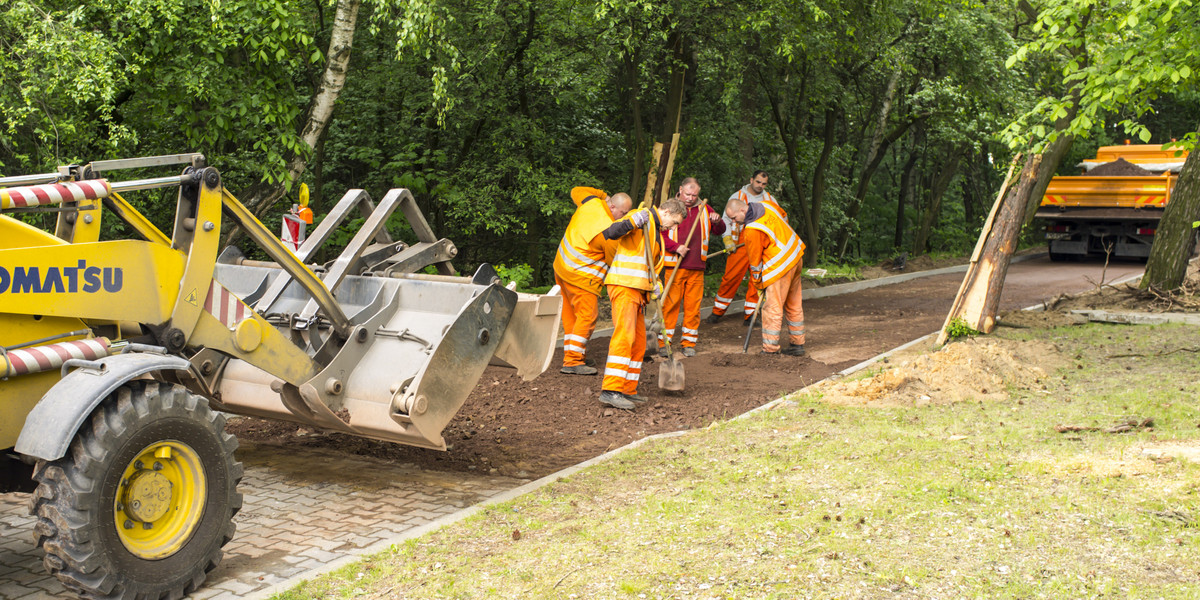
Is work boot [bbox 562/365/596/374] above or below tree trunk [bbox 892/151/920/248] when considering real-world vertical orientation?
below

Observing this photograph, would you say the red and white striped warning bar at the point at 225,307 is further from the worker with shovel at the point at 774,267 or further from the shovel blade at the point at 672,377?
the worker with shovel at the point at 774,267

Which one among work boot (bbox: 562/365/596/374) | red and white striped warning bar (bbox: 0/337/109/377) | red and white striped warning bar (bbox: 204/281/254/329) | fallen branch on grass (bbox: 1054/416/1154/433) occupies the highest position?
red and white striped warning bar (bbox: 204/281/254/329)

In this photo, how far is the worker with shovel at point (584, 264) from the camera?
8.52 m

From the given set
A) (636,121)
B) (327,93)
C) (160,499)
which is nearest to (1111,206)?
(636,121)

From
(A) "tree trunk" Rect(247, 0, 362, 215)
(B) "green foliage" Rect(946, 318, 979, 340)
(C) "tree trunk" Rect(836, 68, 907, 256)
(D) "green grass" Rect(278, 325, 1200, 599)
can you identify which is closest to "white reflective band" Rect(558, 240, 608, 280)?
(D) "green grass" Rect(278, 325, 1200, 599)

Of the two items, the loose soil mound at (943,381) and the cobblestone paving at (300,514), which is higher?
the loose soil mound at (943,381)

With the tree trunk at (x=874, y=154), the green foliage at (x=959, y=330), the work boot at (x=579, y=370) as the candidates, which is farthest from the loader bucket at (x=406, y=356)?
the tree trunk at (x=874, y=154)

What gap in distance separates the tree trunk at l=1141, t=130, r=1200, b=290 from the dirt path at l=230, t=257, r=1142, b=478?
2566mm

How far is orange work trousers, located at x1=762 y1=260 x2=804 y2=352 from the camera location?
→ 955cm

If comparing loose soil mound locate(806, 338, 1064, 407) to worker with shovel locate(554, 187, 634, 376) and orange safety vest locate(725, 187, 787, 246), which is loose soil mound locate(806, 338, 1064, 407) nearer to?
worker with shovel locate(554, 187, 634, 376)

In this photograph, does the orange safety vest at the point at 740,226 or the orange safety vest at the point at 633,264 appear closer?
the orange safety vest at the point at 633,264

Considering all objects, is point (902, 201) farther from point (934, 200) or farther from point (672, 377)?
point (672, 377)

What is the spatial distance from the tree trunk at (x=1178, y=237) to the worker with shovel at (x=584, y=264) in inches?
285

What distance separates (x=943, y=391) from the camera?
291 inches
